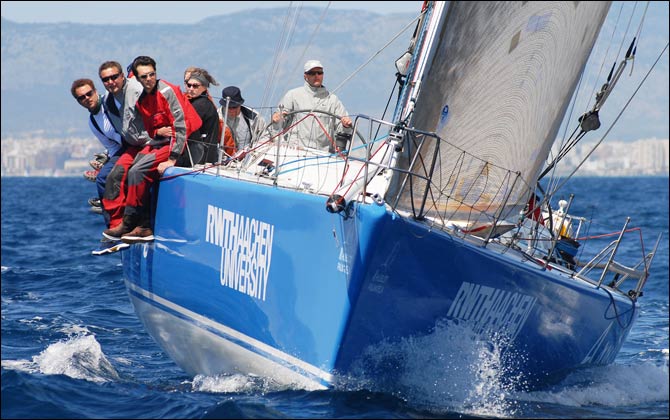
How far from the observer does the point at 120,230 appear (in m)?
6.83

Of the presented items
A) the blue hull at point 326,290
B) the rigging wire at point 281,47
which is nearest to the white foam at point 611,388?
the blue hull at point 326,290

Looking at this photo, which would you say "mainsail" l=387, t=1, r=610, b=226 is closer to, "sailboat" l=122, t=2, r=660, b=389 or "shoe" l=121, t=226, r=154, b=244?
"sailboat" l=122, t=2, r=660, b=389

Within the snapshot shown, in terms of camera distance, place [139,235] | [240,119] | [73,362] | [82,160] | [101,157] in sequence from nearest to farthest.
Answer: [139,235]
[73,362]
[101,157]
[240,119]
[82,160]

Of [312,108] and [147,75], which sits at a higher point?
[147,75]

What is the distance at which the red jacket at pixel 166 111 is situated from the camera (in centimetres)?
666

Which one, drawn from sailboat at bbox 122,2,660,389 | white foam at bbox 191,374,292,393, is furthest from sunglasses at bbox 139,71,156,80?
white foam at bbox 191,374,292,393

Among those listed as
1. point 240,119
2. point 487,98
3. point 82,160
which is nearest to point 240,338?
point 487,98

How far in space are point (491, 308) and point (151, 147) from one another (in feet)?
7.64

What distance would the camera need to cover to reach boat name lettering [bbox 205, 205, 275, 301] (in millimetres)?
6113

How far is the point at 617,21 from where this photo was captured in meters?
7.18

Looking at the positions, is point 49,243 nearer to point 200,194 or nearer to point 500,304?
point 200,194

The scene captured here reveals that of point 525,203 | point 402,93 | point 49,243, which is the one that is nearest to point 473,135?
point 402,93

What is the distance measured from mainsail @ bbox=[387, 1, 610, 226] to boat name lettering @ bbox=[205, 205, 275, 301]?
91 cm

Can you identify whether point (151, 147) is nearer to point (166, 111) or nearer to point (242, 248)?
point (166, 111)
